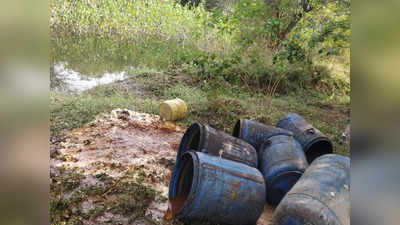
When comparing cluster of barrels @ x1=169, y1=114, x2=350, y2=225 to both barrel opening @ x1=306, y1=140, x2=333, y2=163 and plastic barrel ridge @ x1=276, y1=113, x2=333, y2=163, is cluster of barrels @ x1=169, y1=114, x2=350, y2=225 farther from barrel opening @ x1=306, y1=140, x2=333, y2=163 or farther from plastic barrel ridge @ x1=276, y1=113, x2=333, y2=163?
barrel opening @ x1=306, y1=140, x2=333, y2=163

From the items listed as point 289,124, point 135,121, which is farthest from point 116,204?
point 289,124

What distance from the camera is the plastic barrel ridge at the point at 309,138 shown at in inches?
137

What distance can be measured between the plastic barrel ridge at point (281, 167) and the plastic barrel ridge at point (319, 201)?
381mm

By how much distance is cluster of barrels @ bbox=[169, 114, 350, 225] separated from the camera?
1.98m

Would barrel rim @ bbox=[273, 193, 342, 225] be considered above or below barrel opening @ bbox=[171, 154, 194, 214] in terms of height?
above

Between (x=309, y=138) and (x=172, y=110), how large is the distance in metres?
2.13

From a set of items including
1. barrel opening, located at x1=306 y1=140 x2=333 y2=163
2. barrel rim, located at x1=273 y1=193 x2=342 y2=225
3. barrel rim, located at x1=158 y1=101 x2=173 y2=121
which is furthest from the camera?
barrel rim, located at x1=158 y1=101 x2=173 y2=121

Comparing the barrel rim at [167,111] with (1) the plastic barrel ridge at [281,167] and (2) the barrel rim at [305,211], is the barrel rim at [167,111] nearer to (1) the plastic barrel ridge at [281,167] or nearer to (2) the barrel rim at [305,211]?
(1) the plastic barrel ridge at [281,167]

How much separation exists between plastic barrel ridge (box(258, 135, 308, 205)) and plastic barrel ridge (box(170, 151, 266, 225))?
0.44 metres

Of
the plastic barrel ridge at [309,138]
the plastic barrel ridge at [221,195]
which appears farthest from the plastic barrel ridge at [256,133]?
the plastic barrel ridge at [221,195]

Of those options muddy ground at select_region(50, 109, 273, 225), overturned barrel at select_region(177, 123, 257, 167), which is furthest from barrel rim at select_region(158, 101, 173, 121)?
overturned barrel at select_region(177, 123, 257, 167)

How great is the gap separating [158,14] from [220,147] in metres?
6.22

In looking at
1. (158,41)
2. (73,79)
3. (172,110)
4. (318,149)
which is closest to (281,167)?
(318,149)

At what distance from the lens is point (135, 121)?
448cm
